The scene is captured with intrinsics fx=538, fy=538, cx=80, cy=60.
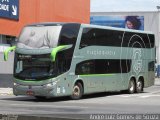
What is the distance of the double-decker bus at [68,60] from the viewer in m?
24.7

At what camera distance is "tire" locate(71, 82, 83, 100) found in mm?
26281

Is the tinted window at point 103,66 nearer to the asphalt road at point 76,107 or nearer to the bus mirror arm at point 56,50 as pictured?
the bus mirror arm at point 56,50

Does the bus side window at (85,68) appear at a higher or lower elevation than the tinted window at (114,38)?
lower

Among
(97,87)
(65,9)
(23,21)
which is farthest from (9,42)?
(97,87)

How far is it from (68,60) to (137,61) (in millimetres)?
7231

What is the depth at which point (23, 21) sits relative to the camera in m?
43.3

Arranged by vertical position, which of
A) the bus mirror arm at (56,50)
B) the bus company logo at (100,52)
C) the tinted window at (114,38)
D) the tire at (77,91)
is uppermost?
the tinted window at (114,38)

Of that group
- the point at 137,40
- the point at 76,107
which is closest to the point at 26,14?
the point at 137,40

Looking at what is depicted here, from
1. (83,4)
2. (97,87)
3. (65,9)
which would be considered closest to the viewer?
(97,87)

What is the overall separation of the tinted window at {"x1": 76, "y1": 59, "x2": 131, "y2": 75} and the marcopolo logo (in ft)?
43.5

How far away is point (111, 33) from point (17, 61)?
5.85 m

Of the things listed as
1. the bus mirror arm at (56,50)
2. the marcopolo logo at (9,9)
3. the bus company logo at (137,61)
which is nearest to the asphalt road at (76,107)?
the bus company logo at (137,61)

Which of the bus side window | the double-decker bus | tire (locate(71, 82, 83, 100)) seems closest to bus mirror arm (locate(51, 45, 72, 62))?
the double-decker bus

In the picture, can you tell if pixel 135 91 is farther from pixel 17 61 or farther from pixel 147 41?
pixel 17 61
